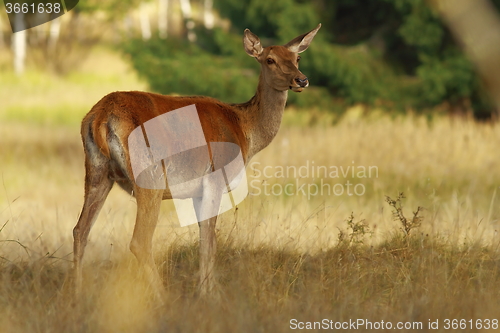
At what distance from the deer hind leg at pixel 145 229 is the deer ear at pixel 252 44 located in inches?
73.8

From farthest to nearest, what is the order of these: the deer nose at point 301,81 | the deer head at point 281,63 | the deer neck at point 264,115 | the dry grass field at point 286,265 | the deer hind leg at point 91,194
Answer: the deer neck at point 264,115, the deer head at point 281,63, the deer nose at point 301,81, the deer hind leg at point 91,194, the dry grass field at point 286,265

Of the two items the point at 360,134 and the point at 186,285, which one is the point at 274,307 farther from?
the point at 360,134

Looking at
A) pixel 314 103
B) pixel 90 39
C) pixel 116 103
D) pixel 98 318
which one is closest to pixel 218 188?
pixel 116 103

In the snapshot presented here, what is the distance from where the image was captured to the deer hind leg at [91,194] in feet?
14.7

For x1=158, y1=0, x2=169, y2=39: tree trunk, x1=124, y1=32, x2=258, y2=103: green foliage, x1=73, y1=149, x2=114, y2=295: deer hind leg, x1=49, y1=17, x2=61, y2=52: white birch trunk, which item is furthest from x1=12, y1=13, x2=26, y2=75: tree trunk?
x1=73, y1=149, x2=114, y2=295: deer hind leg

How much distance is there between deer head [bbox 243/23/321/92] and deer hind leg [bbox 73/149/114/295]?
5.57 feet

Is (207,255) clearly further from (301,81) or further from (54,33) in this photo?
(54,33)

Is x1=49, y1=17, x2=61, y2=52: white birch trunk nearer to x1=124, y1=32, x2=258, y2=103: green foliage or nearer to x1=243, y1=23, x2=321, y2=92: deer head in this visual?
x1=124, y1=32, x2=258, y2=103: green foliage

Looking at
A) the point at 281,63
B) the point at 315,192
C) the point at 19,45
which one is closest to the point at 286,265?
the point at 281,63

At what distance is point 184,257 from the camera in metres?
5.16

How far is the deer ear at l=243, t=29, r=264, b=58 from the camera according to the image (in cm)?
569

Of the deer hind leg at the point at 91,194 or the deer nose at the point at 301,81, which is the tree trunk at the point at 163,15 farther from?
the deer hind leg at the point at 91,194

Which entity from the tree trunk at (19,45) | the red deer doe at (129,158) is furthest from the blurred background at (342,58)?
the tree trunk at (19,45)

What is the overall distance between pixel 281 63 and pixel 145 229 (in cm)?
192
